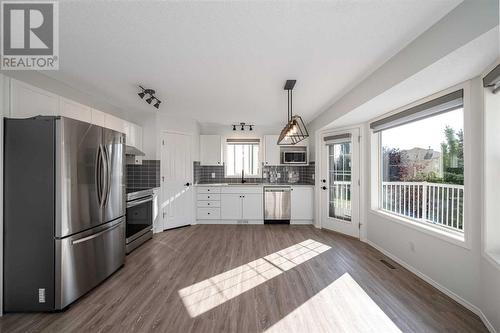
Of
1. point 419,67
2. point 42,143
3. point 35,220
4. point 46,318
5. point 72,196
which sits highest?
point 419,67

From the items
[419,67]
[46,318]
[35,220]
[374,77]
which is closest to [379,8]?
[419,67]

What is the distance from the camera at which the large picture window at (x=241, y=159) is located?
Answer: 17.5 feet

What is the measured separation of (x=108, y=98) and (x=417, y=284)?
4.86 meters

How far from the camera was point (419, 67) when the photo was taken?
1.66m

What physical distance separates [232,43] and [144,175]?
321cm

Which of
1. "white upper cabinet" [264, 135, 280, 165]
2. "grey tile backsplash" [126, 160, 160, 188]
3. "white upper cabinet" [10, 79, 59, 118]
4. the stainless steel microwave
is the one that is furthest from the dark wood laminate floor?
"white upper cabinet" [264, 135, 280, 165]

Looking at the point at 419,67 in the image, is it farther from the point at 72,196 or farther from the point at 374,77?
the point at 72,196

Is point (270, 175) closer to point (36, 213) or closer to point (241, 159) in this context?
point (241, 159)

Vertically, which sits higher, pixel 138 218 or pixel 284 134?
pixel 284 134

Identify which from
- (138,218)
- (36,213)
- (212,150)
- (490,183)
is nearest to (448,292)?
(490,183)

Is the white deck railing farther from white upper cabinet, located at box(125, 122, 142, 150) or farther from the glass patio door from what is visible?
white upper cabinet, located at box(125, 122, 142, 150)

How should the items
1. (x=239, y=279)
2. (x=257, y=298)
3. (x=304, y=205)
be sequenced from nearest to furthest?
(x=257, y=298), (x=239, y=279), (x=304, y=205)

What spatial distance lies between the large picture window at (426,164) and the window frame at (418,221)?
58mm

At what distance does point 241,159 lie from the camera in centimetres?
533
